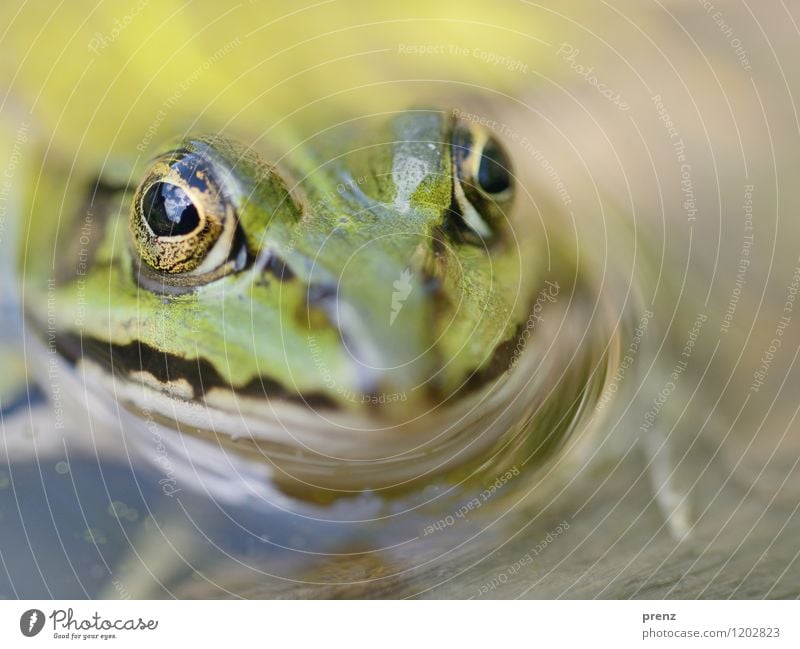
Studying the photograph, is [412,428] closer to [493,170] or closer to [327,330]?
[327,330]

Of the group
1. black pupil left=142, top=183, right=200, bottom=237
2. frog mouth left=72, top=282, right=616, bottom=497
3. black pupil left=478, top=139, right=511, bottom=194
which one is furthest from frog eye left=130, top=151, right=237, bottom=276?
black pupil left=478, top=139, right=511, bottom=194

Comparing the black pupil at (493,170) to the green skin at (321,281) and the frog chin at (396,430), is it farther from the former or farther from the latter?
the frog chin at (396,430)

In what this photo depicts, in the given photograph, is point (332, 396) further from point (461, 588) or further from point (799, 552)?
point (799, 552)

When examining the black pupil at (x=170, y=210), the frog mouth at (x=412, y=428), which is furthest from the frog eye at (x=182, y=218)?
the frog mouth at (x=412, y=428)

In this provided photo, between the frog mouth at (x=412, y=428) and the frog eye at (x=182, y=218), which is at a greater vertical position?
the frog eye at (x=182, y=218)

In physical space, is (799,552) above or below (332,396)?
below
